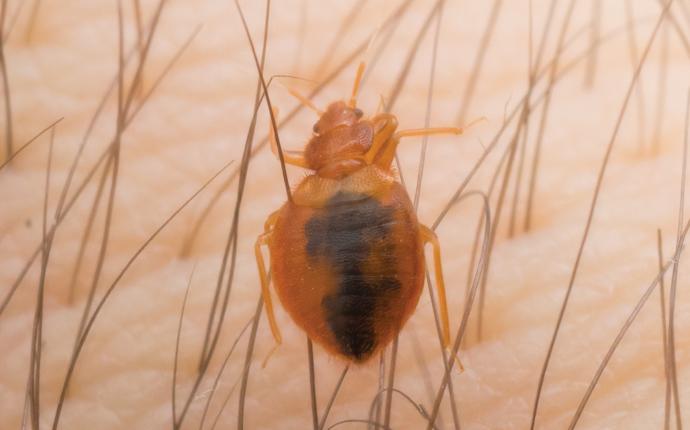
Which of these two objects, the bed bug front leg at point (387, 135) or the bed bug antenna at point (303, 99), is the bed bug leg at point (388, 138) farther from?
the bed bug antenna at point (303, 99)

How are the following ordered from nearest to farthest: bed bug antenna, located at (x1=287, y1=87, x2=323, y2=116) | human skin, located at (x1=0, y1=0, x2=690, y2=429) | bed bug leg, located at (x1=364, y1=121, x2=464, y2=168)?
human skin, located at (x1=0, y1=0, x2=690, y2=429) < bed bug leg, located at (x1=364, y1=121, x2=464, y2=168) < bed bug antenna, located at (x1=287, y1=87, x2=323, y2=116)

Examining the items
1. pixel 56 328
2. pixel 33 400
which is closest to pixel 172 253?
pixel 56 328

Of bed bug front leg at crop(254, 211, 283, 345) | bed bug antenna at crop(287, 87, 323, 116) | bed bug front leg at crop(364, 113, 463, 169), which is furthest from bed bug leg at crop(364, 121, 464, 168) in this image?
bed bug front leg at crop(254, 211, 283, 345)

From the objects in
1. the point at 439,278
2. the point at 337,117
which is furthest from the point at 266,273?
the point at 337,117

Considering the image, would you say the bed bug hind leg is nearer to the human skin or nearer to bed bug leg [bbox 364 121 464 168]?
the human skin

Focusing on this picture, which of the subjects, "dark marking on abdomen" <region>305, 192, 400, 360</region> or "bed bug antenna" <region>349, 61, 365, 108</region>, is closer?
"dark marking on abdomen" <region>305, 192, 400, 360</region>

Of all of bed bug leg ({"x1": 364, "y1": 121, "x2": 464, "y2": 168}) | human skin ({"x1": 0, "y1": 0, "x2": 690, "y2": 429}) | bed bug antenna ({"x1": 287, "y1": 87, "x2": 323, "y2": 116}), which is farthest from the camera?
bed bug antenna ({"x1": 287, "y1": 87, "x2": 323, "y2": 116})

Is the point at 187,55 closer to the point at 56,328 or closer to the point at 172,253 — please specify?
the point at 172,253
